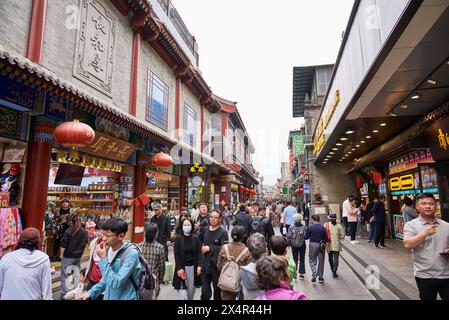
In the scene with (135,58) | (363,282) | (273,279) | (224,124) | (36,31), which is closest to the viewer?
(273,279)

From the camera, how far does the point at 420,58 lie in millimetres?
4793

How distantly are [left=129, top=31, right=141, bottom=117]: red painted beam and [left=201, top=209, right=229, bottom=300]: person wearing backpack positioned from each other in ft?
20.9

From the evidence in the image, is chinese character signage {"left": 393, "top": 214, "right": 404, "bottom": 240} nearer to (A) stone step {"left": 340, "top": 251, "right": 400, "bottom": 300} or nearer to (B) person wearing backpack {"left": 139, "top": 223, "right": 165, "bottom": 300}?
(A) stone step {"left": 340, "top": 251, "right": 400, "bottom": 300}

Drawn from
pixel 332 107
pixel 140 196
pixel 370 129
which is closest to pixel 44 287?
pixel 140 196

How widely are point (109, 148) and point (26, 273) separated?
5.23 m

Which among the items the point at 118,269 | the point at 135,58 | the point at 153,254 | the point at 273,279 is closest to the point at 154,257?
the point at 153,254

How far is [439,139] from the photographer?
6.81m

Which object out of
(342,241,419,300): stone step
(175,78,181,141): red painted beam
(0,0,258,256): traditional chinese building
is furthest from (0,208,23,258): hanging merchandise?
(175,78,181,141): red painted beam

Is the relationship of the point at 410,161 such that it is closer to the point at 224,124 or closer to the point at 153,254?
the point at 153,254

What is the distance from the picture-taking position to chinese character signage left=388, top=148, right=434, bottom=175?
30.7ft

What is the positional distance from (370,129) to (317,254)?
215 inches

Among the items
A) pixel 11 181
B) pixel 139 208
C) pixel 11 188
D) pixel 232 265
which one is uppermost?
pixel 11 181

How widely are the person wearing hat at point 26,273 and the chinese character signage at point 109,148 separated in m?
4.50

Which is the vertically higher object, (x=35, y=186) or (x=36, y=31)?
(x=36, y=31)
